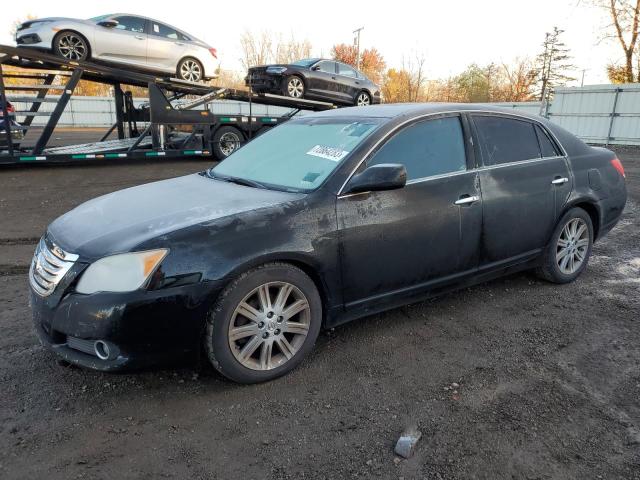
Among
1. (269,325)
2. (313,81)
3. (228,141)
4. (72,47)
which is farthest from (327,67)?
(269,325)

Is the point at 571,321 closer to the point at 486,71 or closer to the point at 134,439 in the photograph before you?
the point at 134,439

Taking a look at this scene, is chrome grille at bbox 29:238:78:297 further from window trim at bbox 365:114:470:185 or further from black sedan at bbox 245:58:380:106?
black sedan at bbox 245:58:380:106

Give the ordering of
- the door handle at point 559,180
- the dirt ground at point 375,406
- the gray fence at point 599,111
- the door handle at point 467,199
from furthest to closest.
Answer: the gray fence at point 599,111, the door handle at point 559,180, the door handle at point 467,199, the dirt ground at point 375,406

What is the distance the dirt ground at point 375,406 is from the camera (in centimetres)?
218

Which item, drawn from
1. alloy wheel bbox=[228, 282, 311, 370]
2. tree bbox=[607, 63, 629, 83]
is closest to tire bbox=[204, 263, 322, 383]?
alloy wheel bbox=[228, 282, 311, 370]

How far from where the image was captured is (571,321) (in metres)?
3.71

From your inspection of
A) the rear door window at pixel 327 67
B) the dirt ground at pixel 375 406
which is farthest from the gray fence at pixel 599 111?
the dirt ground at pixel 375 406

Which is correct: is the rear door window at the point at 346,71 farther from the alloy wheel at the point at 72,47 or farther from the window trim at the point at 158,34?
the alloy wheel at the point at 72,47

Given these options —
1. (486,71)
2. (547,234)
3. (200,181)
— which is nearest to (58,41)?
(200,181)

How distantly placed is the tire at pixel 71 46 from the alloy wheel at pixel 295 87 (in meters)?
5.20

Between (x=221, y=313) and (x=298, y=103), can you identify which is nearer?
(x=221, y=313)

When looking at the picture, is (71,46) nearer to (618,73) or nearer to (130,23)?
(130,23)

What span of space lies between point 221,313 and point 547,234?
2.97m

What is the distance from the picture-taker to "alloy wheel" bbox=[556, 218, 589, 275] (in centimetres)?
435
